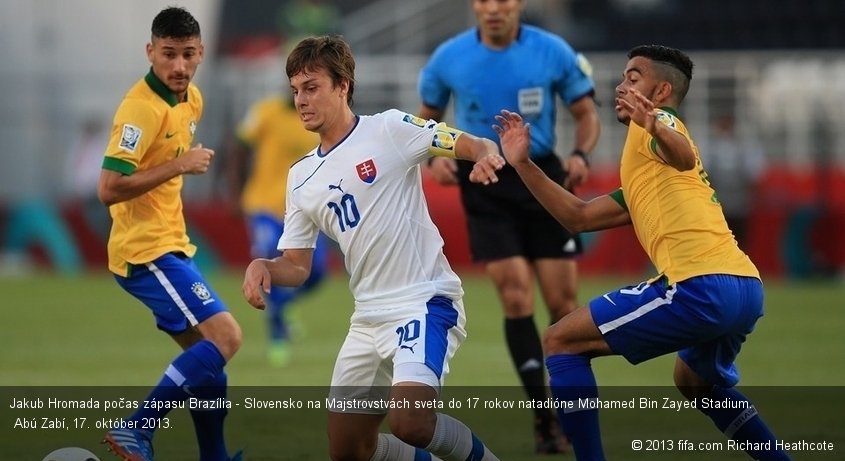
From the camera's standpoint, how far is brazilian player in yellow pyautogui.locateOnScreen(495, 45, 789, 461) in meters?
6.40

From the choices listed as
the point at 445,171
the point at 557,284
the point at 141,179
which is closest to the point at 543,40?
the point at 445,171

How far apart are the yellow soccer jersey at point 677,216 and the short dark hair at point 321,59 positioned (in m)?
1.39

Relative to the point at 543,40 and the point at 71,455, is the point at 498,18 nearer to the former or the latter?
the point at 543,40

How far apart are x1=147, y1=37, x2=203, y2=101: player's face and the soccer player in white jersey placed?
3.70 ft

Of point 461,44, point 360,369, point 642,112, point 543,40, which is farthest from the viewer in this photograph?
point 461,44

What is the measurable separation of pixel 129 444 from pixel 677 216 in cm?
284

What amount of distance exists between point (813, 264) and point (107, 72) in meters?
12.7

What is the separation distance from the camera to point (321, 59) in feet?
22.0

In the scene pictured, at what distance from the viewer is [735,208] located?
20.9 meters

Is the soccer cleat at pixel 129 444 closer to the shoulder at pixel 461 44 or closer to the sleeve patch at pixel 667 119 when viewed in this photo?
the sleeve patch at pixel 667 119

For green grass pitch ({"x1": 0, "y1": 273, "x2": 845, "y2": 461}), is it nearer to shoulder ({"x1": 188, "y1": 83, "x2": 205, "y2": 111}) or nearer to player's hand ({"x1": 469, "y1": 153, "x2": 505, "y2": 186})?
shoulder ({"x1": 188, "y1": 83, "x2": 205, "y2": 111})

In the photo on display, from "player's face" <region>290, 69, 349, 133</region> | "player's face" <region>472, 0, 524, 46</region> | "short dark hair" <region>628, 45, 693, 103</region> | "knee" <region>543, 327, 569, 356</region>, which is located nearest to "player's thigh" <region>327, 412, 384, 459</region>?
"knee" <region>543, 327, 569, 356</region>

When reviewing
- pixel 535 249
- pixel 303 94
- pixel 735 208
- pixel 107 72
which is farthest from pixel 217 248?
pixel 303 94

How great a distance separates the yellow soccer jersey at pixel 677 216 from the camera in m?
6.46
